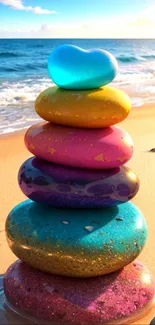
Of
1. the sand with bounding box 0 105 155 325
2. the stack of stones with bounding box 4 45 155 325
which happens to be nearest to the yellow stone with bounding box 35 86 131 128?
the stack of stones with bounding box 4 45 155 325

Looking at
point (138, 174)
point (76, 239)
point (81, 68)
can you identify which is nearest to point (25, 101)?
point (138, 174)

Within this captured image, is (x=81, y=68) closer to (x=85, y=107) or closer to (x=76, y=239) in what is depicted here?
(x=85, y=107)

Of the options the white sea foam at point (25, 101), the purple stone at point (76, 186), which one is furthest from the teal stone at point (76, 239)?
the white sea foam at point (25, 101)

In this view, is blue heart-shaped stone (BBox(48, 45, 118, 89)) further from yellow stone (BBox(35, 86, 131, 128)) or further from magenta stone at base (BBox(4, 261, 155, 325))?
magenta stone at base (BBox(4, 261, 155, 325))

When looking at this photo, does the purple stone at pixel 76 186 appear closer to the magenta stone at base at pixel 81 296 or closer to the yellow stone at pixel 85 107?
the yellow stone at pixel 85 107

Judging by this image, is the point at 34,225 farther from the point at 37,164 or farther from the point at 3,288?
the point at 3,288

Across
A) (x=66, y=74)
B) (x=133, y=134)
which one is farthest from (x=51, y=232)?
(x=133, y=134)
